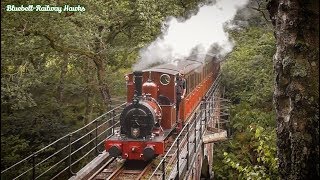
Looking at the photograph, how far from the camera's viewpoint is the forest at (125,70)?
3.88 metres

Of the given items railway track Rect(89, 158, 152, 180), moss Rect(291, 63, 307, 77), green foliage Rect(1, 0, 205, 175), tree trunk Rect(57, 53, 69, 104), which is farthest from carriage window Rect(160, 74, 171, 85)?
tree trunk Rect(57, 53, 69, 104)

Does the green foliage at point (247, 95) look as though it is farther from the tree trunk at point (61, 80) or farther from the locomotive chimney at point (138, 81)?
the tree trunk at point (61, 80)

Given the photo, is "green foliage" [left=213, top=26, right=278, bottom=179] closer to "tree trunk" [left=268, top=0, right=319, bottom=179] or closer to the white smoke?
the white smoke

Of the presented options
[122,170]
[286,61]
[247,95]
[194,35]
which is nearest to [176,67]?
[122,170]

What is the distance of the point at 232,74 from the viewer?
80.0 feet

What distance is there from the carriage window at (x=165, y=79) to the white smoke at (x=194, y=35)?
4.96 metres

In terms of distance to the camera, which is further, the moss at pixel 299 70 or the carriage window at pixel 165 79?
the carriage window at pixel 165 79

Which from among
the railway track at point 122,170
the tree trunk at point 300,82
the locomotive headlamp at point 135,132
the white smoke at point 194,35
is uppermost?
the white smoke at point 194,35

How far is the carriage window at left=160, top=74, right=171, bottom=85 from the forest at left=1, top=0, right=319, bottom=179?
9.00 ft

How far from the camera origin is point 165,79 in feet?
35.9

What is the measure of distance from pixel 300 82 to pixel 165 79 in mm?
7198

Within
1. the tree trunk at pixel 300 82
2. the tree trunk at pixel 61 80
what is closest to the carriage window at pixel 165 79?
the tree trunk at pixel 300 82

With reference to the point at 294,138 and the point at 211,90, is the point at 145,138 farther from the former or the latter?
the point at 211,90

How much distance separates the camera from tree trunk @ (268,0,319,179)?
3.78m
